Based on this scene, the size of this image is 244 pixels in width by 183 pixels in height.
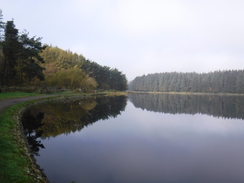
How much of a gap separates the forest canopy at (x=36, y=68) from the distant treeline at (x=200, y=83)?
50.7 meters

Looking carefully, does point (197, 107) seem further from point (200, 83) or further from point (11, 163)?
point (200, 83)

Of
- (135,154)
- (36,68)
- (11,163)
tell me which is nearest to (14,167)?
(11,163)

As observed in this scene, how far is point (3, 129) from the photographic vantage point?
31.8 feet

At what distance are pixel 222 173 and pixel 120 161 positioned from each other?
448cm

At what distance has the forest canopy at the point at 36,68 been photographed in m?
35.6

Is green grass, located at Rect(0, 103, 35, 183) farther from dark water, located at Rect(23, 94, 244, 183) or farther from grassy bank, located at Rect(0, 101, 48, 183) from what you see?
dark water, located at Rect(23, 94, 244, 183)

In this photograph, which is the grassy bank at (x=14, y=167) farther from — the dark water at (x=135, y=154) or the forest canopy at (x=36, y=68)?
the forest canopy at (x=36, y=68)

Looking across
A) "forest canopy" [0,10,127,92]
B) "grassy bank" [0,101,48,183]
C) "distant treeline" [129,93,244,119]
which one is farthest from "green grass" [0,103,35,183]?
"forest canopy" [0,10,127,92]

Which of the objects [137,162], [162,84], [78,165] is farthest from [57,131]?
[162,84]

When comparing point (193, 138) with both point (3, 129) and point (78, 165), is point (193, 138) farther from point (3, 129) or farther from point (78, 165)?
Result: point (3, 129)

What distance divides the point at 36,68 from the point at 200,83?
353 feet

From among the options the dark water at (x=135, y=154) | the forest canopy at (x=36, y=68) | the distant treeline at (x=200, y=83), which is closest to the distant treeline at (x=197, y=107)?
the dark water at (x=135, y=154)

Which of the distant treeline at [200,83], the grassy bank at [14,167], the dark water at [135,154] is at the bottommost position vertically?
the dark water at [135,154]

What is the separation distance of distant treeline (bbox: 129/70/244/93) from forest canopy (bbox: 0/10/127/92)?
50690 millimetres
